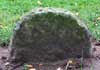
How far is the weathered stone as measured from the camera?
4.85m

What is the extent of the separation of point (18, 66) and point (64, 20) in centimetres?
83

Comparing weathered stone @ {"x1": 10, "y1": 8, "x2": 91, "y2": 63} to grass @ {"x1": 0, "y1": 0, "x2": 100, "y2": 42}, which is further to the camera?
grass @ {"x1": 0, "y1": 0, "x2": 100, "y2": 42}

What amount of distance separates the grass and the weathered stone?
156 centimetres

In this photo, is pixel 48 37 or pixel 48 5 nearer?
pixel 48 37

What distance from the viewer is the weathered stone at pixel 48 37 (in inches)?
191

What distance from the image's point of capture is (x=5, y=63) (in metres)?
5.01

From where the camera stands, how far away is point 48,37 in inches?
192

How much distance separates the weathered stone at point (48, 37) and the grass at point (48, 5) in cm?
156

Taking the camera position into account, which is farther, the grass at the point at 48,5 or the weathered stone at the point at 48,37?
the grass at the point at 48,5

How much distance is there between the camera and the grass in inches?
275

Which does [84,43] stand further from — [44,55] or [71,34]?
[44,55]

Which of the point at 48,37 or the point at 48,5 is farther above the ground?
the point at 48,5

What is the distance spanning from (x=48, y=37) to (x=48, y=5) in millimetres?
3281

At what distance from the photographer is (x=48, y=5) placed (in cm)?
809
